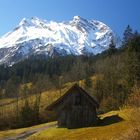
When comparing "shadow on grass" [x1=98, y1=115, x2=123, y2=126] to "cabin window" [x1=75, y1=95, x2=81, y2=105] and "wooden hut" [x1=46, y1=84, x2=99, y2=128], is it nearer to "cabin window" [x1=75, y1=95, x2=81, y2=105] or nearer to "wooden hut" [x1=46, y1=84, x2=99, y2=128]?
"wooden hut" [x1=46, y1=84, x2=99, y2=128]

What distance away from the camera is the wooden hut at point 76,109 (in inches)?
2849

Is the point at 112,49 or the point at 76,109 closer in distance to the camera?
the point at 76,109

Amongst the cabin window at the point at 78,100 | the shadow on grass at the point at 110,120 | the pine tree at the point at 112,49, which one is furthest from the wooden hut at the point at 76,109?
the pine tree at the point at 112,49

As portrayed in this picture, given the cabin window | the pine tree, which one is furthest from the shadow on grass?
the pine tree

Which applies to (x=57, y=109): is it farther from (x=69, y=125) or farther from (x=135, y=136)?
(x=135, y=136)

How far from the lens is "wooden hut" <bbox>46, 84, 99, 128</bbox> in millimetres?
72375

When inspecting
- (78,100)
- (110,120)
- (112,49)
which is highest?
(112,49)

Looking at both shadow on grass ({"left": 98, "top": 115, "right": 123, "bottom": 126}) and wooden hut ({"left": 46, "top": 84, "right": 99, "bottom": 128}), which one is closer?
shadow on grass ({"left": 98, "top": 115, "right": 123, "bottom": 126})

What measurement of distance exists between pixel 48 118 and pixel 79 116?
50101 millimetres

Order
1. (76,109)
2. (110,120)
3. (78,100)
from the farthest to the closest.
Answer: (76,109) < (78,100) < (110,120)

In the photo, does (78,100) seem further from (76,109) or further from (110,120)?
(110,120)

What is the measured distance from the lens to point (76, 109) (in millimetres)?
73562

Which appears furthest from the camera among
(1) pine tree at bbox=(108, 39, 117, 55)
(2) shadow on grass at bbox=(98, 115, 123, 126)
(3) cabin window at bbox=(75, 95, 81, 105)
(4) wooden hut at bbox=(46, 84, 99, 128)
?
(1) pine tree at bbox=(108, 39, 117, 55)

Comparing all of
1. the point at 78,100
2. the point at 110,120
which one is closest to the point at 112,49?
the point at 78,100
